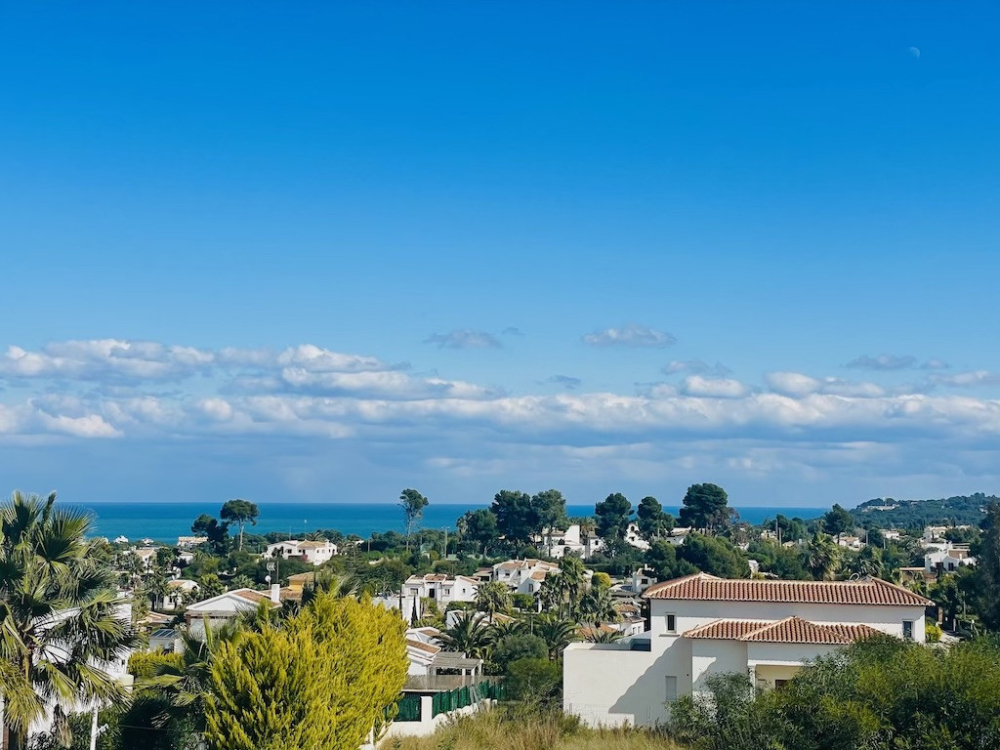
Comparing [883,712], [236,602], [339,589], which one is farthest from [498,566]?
[883,712]

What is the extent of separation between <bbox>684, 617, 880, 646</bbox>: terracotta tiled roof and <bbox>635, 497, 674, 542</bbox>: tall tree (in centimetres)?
11469

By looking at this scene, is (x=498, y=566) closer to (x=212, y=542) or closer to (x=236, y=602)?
(x=212, y=542)

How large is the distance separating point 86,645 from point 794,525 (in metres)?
177

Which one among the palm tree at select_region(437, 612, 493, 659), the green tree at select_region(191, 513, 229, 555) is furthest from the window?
the green tree at select_region(191, 513, 229, 555)

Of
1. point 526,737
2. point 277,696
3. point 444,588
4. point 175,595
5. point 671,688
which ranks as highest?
point 277,696

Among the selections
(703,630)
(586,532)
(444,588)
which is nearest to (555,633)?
(703,630)

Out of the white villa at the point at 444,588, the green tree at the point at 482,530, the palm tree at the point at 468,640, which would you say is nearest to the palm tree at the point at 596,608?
the palm tree at the point at 468,640

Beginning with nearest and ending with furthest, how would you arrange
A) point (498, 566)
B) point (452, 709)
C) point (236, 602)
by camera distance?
point (452, 709) → point (236, 602) → point (498, 566)

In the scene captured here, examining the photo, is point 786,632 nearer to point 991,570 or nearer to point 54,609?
point 54,609

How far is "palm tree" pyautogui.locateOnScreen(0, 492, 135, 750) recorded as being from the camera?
1714cm

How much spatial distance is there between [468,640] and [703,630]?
1885 centimetres

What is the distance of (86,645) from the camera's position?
17.8 meters

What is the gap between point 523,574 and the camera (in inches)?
4262

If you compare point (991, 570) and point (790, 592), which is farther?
point (991, 570)
